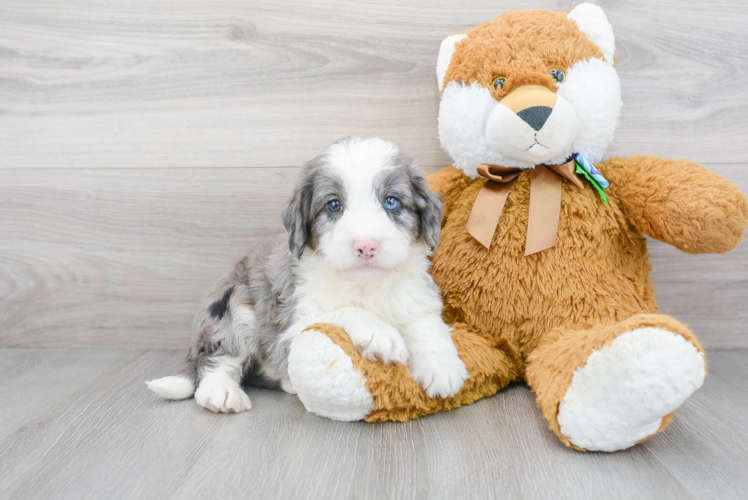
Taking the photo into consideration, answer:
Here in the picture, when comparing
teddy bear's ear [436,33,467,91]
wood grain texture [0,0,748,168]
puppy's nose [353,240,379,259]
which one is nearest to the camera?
puppy's nose [353,240,379,259]

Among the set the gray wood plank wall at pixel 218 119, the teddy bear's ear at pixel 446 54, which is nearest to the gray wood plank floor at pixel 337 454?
the gray wood plank wall at pixel 218 119

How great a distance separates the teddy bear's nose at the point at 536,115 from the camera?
5.19ft

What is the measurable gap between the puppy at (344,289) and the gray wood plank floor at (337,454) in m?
0.12

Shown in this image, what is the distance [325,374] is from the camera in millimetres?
1455

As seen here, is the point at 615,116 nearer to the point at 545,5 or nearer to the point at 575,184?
the point at 575,184

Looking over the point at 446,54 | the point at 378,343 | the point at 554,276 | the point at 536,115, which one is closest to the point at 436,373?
the point at 378,343

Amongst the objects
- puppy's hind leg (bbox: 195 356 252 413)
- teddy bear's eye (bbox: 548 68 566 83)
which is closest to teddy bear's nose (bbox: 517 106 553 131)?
teddy bear's eye (bbox: 548 68 566 83)

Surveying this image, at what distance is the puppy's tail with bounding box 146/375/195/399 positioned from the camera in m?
1.77

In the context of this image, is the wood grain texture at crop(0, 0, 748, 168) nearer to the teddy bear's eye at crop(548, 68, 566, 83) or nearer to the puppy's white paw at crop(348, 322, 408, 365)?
the teddy bear's eye at crop(548, 68, 566, 83)

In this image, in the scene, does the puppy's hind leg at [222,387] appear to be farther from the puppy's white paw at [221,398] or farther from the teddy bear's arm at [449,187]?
the teddy bear's arm at [449,187]

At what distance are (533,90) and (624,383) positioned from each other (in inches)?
34.0

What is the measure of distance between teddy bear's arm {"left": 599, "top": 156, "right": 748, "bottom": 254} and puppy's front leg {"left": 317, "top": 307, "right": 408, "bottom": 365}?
846 millimetres

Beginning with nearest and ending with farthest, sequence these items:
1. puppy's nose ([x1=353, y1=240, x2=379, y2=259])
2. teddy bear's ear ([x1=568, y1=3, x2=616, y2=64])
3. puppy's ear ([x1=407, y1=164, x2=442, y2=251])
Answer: puppy's nose ([x1=353, y1=240, x2=379, y2=259]), puppy's ear ([x1=407, y1=164, x2=442, y2=251]), teddy bear's ear ([x1=568, y1=3, x2=616, y2=64])

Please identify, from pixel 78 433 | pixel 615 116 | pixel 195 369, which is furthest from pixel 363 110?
pixel 78 433
